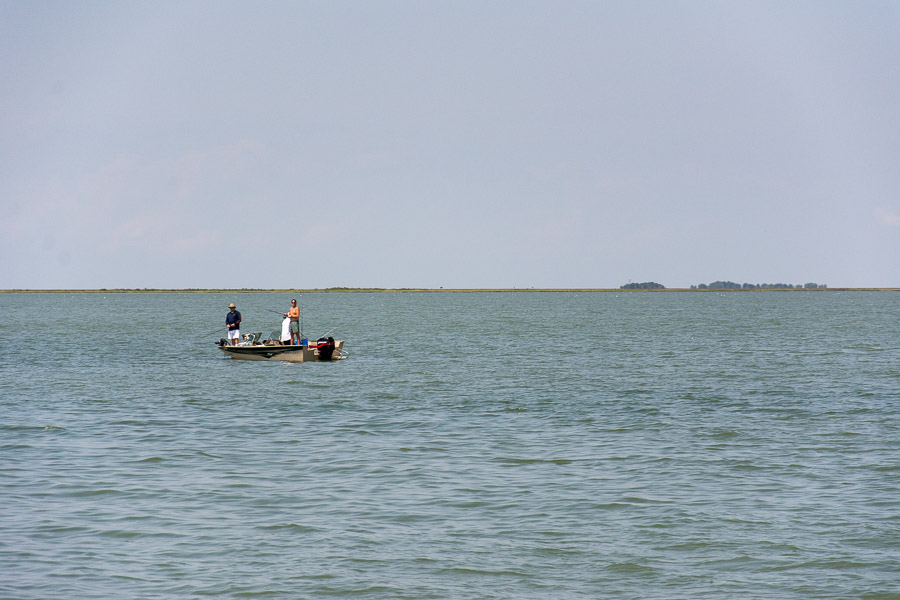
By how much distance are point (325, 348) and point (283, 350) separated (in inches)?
82.8

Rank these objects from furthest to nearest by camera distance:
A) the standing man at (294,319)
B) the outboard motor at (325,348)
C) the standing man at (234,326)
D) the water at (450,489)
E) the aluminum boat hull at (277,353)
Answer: the standing man at (234,326) < the outboard motor at (325,348) < the aluminum boat hull at (277,353) < the standing man at (294,319) < the water at (450,489)

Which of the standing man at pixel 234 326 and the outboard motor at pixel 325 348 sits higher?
the standing man at pixel 234 326

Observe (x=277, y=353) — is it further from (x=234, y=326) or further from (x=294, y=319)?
(x=234, y=326)

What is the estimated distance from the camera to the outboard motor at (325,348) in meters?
42.3

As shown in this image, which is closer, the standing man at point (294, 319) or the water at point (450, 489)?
the water at point (450, 489)

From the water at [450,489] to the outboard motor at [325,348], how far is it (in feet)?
30.6

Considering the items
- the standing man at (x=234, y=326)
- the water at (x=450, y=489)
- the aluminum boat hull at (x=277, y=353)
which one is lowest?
the water at (x=450, y=489)

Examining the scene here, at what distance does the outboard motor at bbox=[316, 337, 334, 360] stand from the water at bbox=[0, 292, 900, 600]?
934cm

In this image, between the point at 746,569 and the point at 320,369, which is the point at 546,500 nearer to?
the point at 746,569

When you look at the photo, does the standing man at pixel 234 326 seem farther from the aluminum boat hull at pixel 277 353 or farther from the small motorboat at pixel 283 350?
the aluminum boat hull at pixel 277 353

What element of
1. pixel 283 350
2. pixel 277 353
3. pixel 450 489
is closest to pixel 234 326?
pixel 277 353

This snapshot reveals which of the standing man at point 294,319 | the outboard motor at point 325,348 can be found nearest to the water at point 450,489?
the standing man at point 294,319

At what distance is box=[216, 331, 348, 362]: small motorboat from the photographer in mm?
41250

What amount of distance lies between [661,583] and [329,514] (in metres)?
5.15
